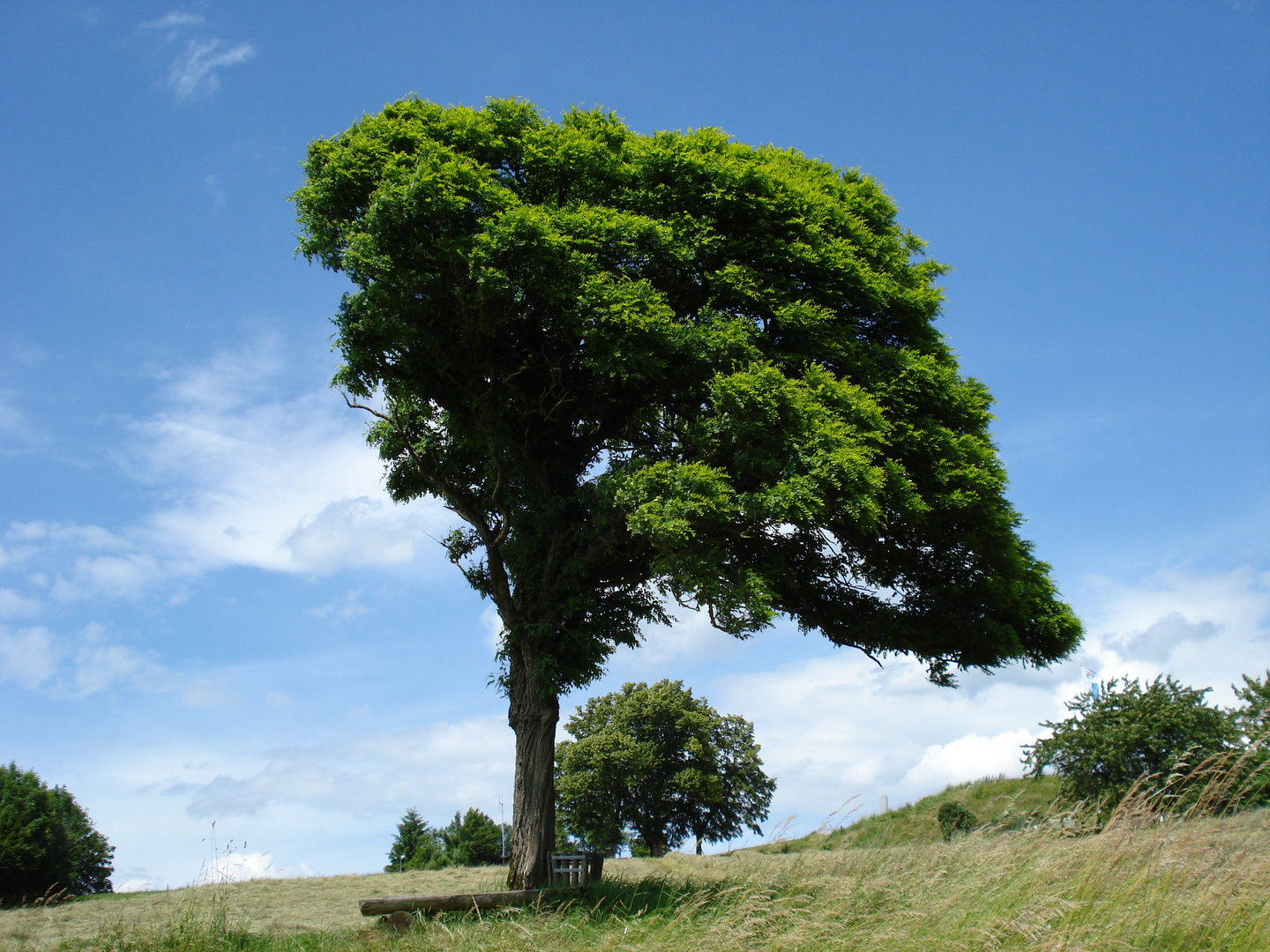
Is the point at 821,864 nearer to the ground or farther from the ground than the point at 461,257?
nearer to the ground

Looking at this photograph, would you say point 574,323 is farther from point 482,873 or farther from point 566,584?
point 482,873

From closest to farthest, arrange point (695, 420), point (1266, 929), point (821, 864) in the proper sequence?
point (1266, 929), point (821, 864), point (695, 420)

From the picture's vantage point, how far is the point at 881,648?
1484 centimetres

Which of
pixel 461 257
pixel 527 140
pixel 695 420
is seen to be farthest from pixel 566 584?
pixel 527 140

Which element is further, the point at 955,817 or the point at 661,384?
the point at 955,817

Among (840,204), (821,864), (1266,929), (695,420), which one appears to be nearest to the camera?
(1266,929)

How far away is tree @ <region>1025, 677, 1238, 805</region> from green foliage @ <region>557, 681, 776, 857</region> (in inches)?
636

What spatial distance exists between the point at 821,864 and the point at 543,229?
880 cm

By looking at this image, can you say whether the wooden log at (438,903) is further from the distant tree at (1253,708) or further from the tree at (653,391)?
the distant tree at (1253,708)

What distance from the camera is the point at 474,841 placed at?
48.4m

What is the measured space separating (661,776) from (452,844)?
2193 cm

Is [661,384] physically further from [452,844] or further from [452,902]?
[452,844]

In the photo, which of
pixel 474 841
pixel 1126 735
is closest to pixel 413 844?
pixel 474 841

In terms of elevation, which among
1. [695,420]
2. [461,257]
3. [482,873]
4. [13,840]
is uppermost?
[461,257]
